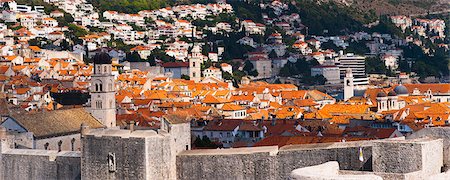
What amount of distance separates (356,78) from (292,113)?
1755 inches

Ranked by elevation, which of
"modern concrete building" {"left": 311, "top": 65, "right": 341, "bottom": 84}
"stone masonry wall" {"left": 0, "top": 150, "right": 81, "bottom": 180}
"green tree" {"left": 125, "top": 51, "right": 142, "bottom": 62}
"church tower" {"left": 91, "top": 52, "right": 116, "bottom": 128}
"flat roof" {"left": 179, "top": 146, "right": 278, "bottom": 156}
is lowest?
"modern concrete building" {"left": 311, "top": 65, "right": 341, "bottom": 84}

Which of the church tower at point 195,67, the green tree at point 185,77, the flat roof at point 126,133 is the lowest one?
the green tree at point 185,77

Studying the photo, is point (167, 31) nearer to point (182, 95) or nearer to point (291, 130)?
point (182, 95)

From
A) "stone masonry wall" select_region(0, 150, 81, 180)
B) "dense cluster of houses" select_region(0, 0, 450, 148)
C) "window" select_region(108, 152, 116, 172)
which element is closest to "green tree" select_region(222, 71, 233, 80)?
"dense cluster of houses" select_region(0, 0, 450, 148)

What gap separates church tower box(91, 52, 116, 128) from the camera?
39.1 metres

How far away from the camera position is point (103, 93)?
40406 mm

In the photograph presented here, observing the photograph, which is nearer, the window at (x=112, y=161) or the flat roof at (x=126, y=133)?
the flat roof at (x=126, y=133)

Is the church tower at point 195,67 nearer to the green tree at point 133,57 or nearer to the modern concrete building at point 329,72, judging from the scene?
the green tree at point 133,57

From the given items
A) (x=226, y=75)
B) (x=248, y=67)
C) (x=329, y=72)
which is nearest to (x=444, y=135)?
(x=226, y=75)

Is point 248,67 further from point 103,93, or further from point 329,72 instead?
point 103,93

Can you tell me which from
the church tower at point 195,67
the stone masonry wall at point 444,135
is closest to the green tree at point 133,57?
the church tower at point 195,67

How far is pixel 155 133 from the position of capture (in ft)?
53.4

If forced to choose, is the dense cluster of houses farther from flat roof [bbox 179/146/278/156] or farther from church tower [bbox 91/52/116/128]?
flat roof [bbox 179/146/278/156]

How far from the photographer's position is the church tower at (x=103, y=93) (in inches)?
1539
